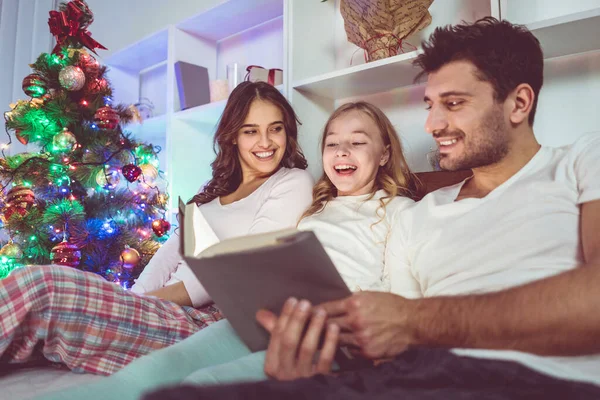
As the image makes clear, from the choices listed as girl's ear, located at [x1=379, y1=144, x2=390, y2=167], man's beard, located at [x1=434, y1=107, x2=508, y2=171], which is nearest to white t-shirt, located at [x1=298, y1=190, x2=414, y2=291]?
girl's ear, located at [x1=379, y1=144, x2=390, y2=167]

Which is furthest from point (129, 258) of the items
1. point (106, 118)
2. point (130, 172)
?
point (106, 118)

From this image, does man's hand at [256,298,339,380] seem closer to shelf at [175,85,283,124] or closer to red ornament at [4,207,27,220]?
shelf at [175,85,283,124]

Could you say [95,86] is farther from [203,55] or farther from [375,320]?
[375,320]

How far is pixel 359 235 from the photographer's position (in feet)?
3.77

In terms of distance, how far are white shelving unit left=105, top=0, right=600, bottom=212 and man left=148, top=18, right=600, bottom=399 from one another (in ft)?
1.22

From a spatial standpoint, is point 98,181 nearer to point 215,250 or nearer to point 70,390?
point 70,390

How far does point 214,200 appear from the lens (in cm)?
154

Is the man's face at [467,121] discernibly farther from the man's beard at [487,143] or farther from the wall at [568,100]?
the wall at [568,100]

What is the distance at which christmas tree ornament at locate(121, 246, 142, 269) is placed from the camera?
194 cm

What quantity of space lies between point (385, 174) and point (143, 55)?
74.0 inches

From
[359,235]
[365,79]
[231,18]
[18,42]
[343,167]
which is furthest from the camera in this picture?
[18,42]

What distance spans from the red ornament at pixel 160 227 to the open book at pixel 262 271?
4.50ft

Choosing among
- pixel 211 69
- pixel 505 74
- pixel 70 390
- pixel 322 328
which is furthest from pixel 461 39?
pixel 211 69

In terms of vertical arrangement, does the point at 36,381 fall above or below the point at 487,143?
below
